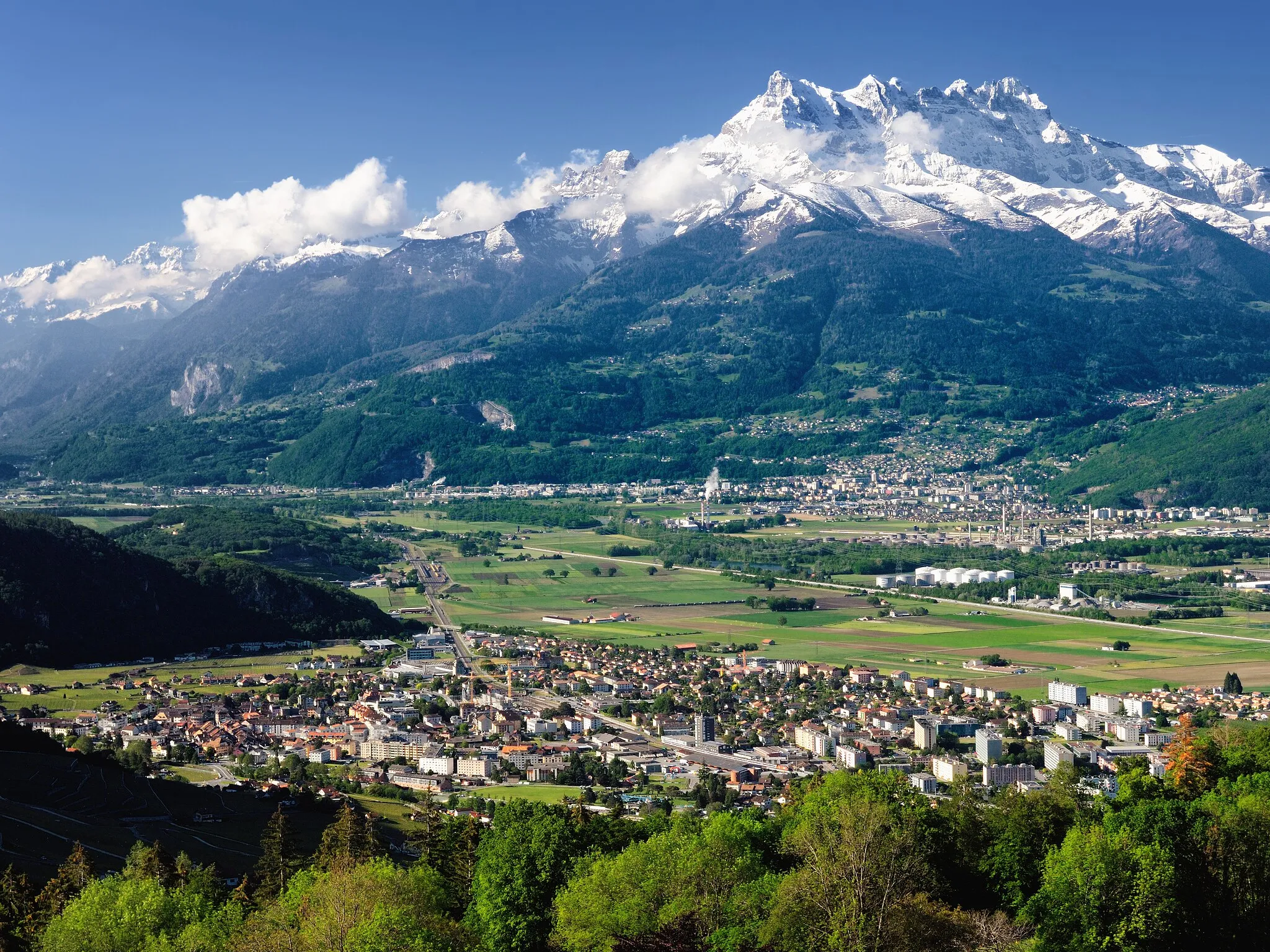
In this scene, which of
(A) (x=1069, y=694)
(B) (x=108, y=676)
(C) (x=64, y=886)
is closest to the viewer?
(C) (x=64, y=886)

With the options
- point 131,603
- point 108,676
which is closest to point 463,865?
point 108,676

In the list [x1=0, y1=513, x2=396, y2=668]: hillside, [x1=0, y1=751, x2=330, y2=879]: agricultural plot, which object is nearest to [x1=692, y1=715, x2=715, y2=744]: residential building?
[x1=0, y1=751, x2=330, y2=879]: agricultural plot

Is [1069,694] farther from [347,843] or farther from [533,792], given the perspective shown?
[347,843]

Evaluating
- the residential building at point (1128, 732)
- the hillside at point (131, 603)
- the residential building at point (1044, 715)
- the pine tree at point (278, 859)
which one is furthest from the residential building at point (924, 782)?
the hillside at point (131, 603)

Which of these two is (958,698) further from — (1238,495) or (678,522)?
(1238,495)

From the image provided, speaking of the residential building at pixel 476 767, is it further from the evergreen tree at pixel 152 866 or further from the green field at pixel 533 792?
the evergreen tree at pixel 152 866

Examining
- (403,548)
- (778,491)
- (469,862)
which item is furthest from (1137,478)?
(469,862)
